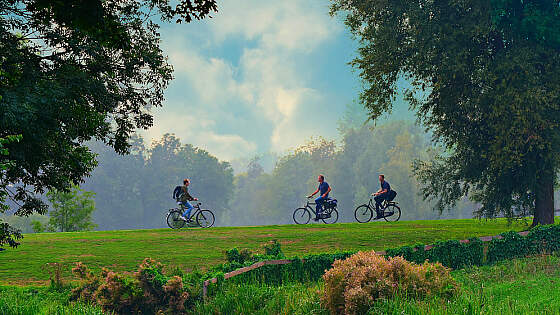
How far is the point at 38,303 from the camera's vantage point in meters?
9.17

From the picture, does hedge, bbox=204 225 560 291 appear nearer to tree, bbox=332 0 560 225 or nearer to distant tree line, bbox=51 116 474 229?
tree, bbox=332 0 560 225

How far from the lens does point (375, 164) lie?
249ft

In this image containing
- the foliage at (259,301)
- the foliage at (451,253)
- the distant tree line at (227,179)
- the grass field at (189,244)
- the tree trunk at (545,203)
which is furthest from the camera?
the distant tree line at (227,179)

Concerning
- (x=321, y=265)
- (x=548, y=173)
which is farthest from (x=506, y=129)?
(x=321, y=265)

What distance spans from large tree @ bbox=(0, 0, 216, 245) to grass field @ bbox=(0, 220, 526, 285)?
3.08 m

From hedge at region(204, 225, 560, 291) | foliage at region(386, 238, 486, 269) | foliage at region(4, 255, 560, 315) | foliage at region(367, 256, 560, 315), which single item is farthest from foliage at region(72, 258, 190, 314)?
foliage at region(386, 238, 486, 269)

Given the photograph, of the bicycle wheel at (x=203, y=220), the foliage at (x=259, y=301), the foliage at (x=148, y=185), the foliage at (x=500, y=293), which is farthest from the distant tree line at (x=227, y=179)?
the foliage at (x=259, y=301)

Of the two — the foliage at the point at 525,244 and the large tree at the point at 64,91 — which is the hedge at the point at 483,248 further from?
the large tree at the point at 64,91

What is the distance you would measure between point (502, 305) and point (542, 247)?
7.94 metres

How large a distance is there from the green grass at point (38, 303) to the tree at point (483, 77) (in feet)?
40.9

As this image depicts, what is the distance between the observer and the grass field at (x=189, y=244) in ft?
47.5

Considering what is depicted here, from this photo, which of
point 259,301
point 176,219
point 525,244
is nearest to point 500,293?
point 259,301

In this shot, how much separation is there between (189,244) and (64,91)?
8177mm

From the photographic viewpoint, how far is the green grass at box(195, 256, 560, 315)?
23.3ft
